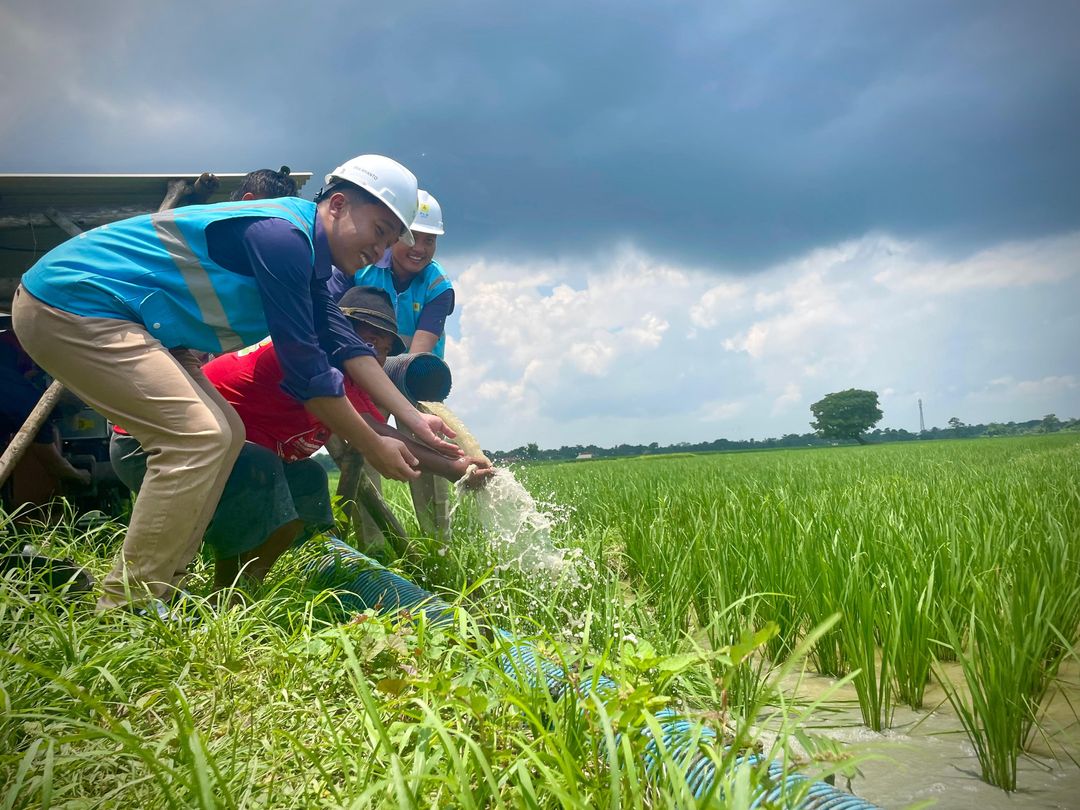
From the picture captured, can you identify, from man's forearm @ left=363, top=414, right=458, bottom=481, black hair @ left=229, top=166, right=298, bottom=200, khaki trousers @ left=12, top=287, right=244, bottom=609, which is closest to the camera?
khaki trousers @ left=12, top=287, right=244, bottom=609

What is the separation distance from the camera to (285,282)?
2.34 metres

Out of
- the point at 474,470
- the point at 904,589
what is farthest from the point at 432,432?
the point at 904,589

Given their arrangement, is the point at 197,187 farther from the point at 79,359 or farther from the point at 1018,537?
the point at 1018,537

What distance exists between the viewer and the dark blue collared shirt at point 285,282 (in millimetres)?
2316

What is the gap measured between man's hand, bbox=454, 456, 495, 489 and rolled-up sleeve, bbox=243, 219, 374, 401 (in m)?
0.74

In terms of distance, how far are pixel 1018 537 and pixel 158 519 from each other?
305 cm

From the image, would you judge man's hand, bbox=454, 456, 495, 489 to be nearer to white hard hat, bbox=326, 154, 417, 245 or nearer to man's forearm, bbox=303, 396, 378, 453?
man's forearm, bbox=303, 396, 378, 453

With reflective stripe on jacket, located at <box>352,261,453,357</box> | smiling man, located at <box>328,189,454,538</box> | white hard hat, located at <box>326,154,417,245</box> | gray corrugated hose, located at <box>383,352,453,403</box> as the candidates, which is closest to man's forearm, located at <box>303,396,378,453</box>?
white hard hat, located at <box>326,154,417,245</box>

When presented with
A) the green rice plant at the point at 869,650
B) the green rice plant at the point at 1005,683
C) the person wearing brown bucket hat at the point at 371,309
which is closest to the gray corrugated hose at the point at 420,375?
the person wearing brown bucket hat at the point at 371,309

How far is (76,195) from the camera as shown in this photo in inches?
195

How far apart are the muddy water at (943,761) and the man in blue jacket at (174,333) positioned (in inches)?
68.8

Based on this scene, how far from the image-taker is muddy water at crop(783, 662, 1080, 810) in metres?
1.54

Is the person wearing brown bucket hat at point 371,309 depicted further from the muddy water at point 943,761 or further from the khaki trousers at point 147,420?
the muddy water at point 943,761

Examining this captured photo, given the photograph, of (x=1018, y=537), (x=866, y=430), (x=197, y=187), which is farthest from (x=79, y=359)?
(x=866, y=430)
